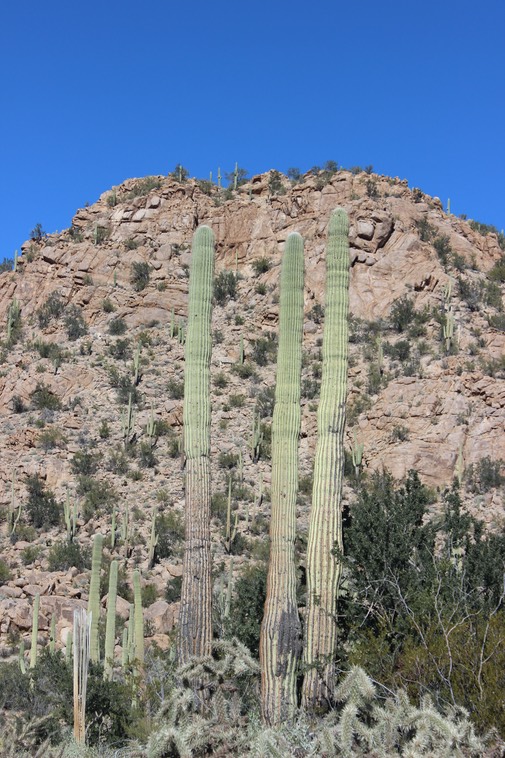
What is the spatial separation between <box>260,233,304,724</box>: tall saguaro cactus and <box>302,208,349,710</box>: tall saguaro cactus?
8.2 inches

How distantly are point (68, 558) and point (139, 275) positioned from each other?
16073mm

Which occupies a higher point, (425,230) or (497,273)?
(425,230)

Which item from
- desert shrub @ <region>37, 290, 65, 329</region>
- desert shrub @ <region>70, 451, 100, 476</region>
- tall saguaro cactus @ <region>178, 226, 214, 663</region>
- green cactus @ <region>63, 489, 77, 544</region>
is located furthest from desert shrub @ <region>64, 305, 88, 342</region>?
tall saguaro cactus @ <region>178, 226, 214, 663</region>

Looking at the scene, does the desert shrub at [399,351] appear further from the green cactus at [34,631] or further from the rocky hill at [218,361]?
the green cactus at [34,631]

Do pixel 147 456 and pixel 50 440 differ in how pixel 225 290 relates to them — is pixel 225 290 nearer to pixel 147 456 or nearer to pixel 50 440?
pixel 147 456

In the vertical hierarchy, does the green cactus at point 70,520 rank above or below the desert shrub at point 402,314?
below

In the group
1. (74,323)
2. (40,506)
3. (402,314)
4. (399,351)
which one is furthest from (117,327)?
(399,351)

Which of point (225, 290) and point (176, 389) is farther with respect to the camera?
point (225, 290)

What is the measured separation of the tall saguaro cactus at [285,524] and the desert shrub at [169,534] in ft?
40.0

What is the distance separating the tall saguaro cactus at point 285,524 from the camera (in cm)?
874

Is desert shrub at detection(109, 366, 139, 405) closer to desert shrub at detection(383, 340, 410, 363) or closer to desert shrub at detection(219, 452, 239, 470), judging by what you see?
desert shrub at detection(219, 452, 239, 470)

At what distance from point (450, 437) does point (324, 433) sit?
15.0 meters

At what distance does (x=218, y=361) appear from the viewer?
30.6 metres

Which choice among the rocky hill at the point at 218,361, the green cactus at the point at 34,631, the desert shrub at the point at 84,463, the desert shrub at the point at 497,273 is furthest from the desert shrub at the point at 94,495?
the desert shrub at the point at 497,273
